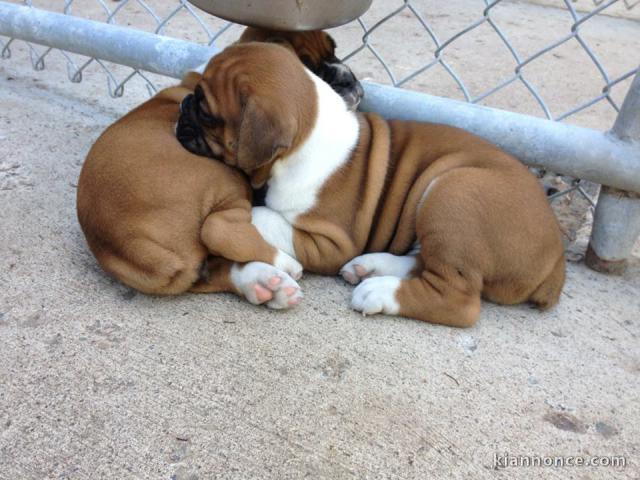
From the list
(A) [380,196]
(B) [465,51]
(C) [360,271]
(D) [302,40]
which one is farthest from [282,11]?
(B) [465,51]

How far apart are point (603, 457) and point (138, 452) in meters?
1.49

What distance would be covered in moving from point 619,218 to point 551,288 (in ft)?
2.00

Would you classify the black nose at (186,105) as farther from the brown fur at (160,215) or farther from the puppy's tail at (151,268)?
the puppy's tail at (151,268)

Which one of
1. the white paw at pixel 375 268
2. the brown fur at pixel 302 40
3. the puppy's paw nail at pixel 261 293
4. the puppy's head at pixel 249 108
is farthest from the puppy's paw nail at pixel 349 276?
the brown fur at pixel 302 40

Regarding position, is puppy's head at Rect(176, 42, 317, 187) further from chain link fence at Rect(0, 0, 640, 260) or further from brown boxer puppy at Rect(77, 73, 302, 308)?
chain link fence at Rect(0, 0, 640, 260)

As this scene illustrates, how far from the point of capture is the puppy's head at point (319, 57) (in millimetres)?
3230

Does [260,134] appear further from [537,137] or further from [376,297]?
[537,137]

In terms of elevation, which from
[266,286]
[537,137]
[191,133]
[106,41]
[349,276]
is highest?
[537,137]

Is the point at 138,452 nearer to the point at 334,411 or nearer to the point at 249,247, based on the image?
the point at 334,411

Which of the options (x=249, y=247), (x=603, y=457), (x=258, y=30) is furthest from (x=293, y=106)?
(x=603, y=457)

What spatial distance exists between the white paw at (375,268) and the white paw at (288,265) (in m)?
0.22

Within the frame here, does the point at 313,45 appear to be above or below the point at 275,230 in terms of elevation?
above

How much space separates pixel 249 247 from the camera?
2.67m

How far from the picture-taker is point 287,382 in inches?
89.4
